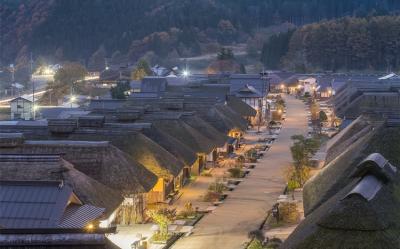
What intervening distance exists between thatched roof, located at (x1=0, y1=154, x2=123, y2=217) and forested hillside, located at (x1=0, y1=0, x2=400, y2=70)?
99805 mm

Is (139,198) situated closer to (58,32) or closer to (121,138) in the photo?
(121,138)

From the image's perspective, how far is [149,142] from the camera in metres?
25.8

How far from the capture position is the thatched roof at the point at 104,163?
68.8 feet

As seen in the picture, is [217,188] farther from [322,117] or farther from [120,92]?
[120,92]

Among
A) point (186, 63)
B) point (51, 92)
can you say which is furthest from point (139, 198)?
point (186, 63)

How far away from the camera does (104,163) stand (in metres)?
21.4

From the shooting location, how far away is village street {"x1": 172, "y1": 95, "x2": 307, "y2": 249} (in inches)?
798

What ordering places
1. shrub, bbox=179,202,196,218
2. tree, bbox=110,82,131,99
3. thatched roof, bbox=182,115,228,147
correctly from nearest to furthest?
shrub, bbox=179,202,196,218 < thatched roof, bbox=182,115,228,147 < tree, bbox=110,82,131,99

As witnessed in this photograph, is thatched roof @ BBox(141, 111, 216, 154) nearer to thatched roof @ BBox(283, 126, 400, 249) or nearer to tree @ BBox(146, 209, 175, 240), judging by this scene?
tree @ BBox(146, 209, 175, 240)

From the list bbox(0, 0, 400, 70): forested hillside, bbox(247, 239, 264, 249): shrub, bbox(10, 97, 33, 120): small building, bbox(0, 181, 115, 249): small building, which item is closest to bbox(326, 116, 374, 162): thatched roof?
bbox(247, 239, 264, 249): shrub

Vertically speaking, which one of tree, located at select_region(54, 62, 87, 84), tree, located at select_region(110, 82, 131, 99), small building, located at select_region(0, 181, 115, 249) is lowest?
small building, located at select_region(0, 181, 115, 249)

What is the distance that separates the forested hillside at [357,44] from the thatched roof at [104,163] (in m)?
61.2

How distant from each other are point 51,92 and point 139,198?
138 ft

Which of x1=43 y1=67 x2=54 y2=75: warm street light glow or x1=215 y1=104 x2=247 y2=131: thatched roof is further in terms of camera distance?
x1=43 y1=67 x2=54 y2=75: warm street light glow
